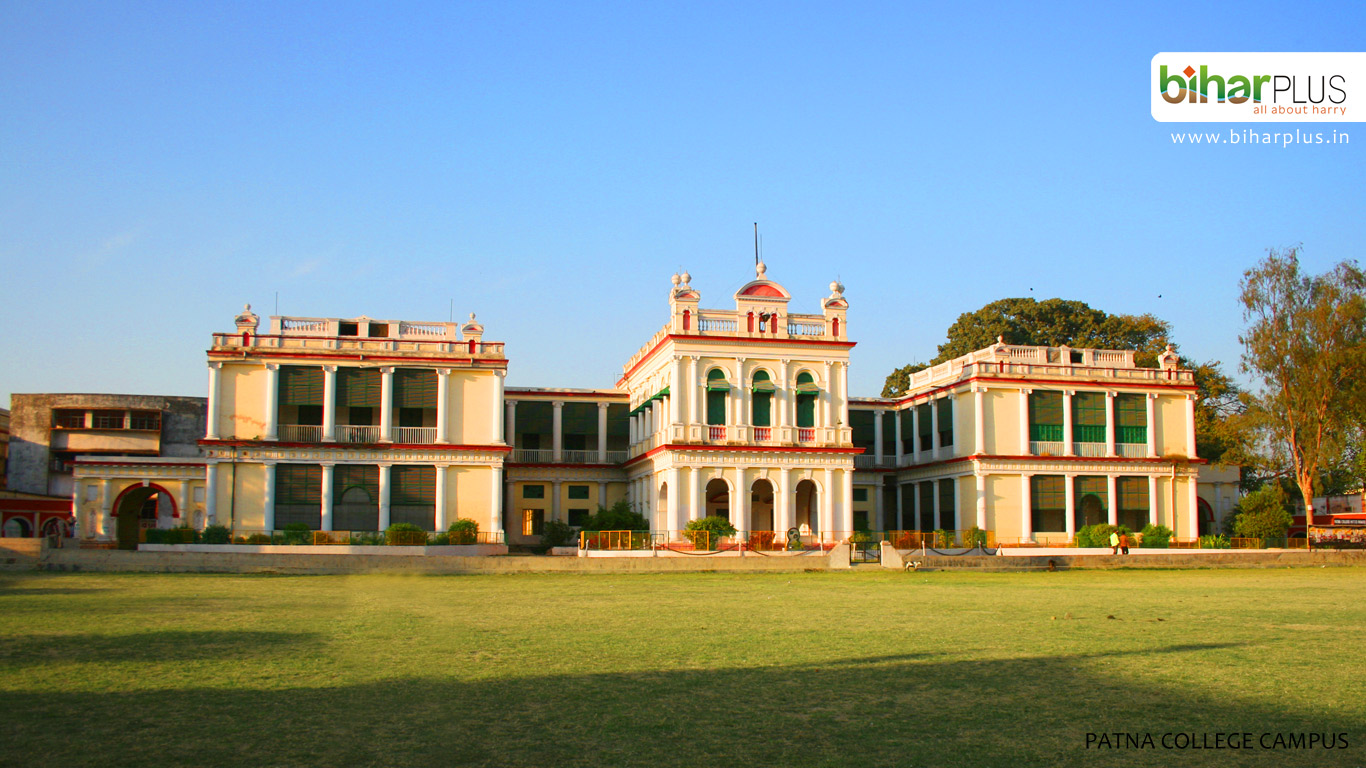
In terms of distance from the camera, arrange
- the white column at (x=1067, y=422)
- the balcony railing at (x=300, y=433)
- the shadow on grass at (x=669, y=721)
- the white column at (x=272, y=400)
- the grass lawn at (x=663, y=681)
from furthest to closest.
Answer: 1. the white column at (x=1067, y=422)
2. the balcony railing at (x=300, y=433)
3. the white column at (x=272, y=400)
4. the grass lawn at (x=663, y=681)
5. the shadow on grass at (x=669, y=721)

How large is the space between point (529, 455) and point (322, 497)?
10467 millimetres

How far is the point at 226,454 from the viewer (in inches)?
1626

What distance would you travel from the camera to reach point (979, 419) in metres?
46.2

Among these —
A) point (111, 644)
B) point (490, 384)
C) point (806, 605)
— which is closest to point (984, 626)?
point (806, 605)

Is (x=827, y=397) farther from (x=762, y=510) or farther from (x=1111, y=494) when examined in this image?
(x=1111, y=494)

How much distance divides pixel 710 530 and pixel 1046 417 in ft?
60.2

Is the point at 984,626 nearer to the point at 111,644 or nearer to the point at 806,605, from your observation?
the point at 806,605

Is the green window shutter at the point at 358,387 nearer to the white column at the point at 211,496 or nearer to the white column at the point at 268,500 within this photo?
the white column at the point at 268,500

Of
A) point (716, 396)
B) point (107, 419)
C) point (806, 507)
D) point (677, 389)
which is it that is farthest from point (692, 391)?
point (107, 419)

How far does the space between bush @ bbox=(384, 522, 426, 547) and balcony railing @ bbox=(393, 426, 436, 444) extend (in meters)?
4.83

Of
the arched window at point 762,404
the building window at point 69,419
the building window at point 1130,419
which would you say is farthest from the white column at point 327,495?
the building window at point 1130,419

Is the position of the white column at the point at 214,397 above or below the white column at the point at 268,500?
above

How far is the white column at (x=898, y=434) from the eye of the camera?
52.8 meters

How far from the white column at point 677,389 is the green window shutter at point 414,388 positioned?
9971 mm
